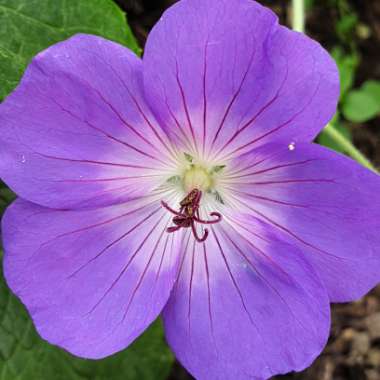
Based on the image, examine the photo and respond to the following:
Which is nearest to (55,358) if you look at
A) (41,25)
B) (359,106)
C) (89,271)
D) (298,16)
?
(89,271)

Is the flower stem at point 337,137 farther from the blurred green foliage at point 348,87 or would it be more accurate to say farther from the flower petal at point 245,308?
the flower petal at point 245,308

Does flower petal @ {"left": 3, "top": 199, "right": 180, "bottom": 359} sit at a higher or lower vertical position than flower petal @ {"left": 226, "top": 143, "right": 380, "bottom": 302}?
lower

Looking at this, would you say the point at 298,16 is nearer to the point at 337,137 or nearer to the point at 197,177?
the point at 337,137

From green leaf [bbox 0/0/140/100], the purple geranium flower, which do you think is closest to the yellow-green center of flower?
the purple geranium flower

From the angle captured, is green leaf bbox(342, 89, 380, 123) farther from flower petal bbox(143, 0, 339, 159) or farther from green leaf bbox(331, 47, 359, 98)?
flower petal bbox(143, 0, 339, 159)

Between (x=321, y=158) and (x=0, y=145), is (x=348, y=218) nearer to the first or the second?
(x=321, y=158)

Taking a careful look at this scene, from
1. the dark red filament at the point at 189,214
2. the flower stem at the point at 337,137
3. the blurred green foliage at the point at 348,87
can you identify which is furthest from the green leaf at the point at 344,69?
the dark red filament at the point at 189,214
